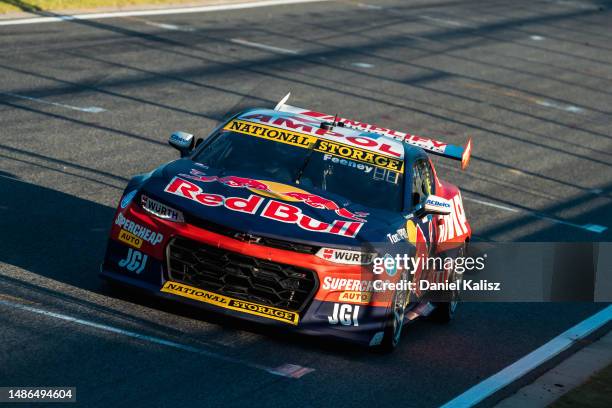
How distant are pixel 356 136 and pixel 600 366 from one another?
3.01 meters

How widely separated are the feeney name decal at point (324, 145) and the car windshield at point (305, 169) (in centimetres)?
6

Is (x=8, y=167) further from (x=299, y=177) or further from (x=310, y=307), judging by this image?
(x=310, y=307)

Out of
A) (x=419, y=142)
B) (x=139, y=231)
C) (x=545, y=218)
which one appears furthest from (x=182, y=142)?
(x=545, y=218)

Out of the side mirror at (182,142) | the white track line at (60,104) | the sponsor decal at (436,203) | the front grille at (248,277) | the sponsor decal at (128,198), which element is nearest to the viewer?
the front grille at (248,277)

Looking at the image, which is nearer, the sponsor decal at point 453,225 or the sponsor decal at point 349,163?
the sponsor decal at point 349,163

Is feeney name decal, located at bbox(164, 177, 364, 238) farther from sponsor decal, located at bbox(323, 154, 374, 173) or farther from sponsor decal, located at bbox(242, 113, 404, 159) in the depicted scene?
sponsor decal, located at bbox(242, 113, 404, 159)

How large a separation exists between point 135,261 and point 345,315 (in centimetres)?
168

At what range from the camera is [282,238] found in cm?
895

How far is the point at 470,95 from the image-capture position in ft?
84.7

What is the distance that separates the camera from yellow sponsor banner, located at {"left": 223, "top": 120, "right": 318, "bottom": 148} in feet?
35.2

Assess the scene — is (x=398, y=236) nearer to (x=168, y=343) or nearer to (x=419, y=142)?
(x=168, y=343)

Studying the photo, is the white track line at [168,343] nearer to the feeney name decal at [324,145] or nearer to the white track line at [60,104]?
the feeney name decal at [324,145]

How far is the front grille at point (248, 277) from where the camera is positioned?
29.5 feet

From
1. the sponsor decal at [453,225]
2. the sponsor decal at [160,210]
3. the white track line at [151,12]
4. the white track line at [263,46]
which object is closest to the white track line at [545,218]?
the sponsor decal at [453,225]
